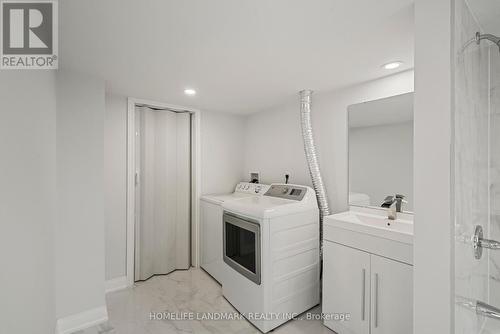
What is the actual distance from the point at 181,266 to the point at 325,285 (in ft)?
6.33

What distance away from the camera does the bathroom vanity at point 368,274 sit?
1486mm

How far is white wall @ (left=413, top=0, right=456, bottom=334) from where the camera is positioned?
0.95 m

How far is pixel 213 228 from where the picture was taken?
274cm

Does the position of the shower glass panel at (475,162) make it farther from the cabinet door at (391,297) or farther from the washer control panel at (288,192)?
the washer control panel at (288,192)

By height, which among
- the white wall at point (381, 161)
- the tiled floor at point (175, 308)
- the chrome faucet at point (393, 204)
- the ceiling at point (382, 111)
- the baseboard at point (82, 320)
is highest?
the ceiling at point (382, 111)

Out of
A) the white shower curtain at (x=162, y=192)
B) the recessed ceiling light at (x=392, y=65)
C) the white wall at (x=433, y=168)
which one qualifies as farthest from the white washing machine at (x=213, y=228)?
the white wall at (x=433, y=168)

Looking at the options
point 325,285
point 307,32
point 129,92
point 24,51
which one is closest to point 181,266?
point 325,285

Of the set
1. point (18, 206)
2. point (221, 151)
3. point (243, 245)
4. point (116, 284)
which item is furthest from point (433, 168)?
point (116, 284)

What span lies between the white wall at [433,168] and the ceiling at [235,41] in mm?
226

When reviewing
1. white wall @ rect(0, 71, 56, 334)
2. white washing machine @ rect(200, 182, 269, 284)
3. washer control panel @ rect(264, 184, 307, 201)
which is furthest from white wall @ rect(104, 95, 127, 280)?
white wall @ rect(0, 71, 56, 334)

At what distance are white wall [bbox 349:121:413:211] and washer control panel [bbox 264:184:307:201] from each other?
49cm

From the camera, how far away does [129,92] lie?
2416 millimetres

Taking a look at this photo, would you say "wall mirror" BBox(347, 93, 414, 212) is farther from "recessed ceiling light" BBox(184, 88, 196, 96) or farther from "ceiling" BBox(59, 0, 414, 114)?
"recessed ceiling light" BBox(184, 88, 196, 96)

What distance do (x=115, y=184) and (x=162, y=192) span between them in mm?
563
